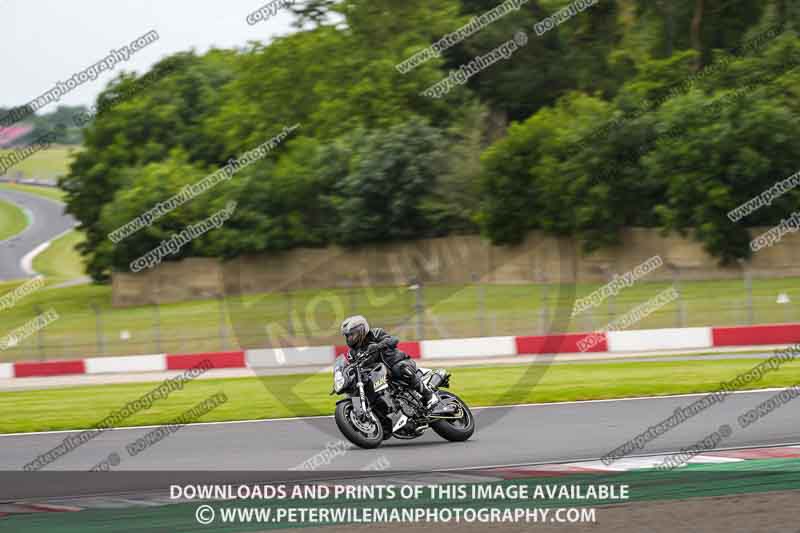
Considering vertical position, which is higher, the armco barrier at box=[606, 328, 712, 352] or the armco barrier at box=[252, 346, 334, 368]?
the armco barrier at box=[606, 328, 712, 352]

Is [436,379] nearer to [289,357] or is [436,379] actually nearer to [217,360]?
[289,357]

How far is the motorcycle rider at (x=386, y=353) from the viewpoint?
12.6 metres

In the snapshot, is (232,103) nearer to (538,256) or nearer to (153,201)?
(153,201)

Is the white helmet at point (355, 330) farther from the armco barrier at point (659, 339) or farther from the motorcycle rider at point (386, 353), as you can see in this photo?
the armco barrier at point (659, 339)

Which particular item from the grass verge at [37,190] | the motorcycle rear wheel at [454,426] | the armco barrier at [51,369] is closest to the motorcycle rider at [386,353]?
the motorcycle rear wheel at [454,426]

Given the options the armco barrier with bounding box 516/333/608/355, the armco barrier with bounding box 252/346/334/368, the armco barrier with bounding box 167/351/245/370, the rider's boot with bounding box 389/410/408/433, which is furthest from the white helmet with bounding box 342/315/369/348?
the armco barrier with bounding box 167/351/245/370

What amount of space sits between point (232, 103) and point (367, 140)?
10017mm

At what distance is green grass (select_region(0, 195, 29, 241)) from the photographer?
291ft

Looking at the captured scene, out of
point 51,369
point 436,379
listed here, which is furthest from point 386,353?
point 51,369

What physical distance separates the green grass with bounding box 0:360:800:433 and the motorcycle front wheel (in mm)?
4728

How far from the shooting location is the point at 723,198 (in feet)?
123

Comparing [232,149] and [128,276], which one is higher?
[232,149]

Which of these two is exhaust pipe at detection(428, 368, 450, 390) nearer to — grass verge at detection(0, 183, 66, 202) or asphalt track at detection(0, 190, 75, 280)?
asphalt track at detection(0, 190, 75, 280)

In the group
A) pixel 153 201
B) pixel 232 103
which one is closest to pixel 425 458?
pixel 153 201
